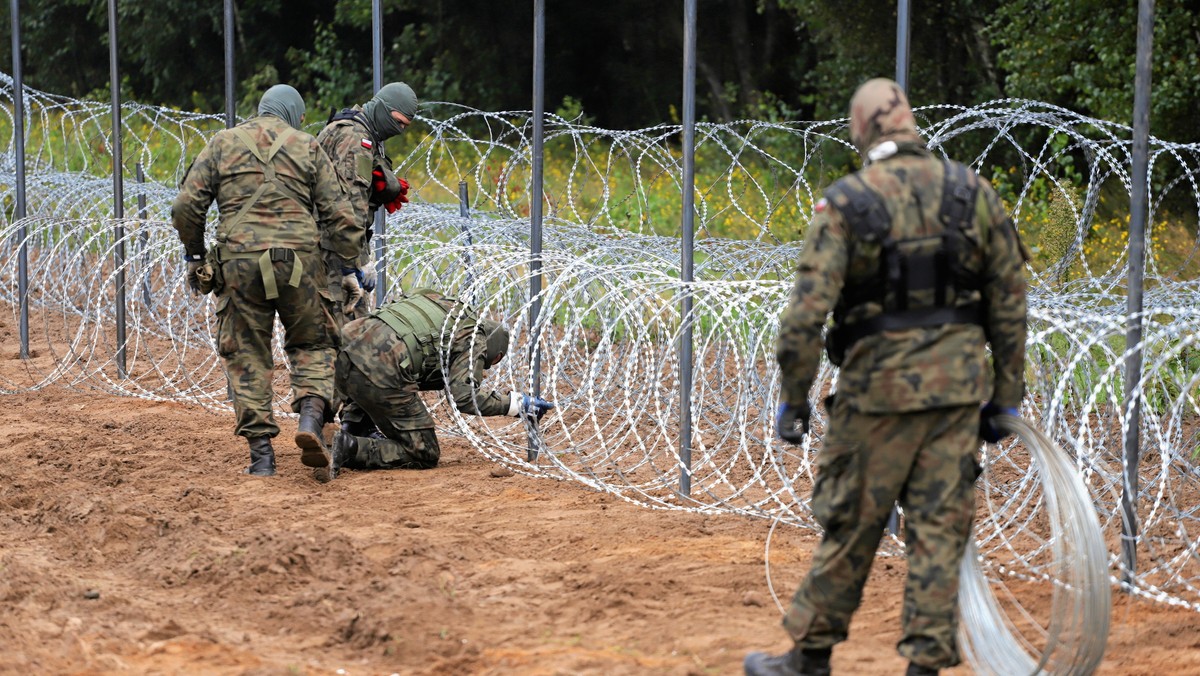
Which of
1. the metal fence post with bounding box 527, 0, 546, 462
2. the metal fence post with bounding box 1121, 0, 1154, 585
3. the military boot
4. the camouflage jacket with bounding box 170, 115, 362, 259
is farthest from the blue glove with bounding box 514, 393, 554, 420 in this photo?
the military boot

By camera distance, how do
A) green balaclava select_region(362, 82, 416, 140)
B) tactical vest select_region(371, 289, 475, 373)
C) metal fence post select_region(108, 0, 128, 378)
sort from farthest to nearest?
metal fence post select_region(108, 0, 128, 378)
green balaclava select_region(362, 82, 416, 140)
tactical vest select_region(371, 289, 475, 373)

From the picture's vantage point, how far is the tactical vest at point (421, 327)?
7.44 metres

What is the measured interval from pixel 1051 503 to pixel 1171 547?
7.60 ft

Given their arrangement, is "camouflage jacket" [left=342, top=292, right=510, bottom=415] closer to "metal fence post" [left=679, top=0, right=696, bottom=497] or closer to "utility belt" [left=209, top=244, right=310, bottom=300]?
"utility belt" [left=209, top=244, right=310, bottom=300]

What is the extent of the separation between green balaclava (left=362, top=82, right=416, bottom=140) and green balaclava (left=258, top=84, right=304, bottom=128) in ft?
1.84

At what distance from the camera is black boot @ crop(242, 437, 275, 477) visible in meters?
7.60

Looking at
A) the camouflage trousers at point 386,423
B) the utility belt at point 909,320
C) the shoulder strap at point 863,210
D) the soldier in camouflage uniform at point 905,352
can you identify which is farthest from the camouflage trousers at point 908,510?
the camouflage trousers at point 386,423

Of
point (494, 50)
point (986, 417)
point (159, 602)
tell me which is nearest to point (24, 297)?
point (159, 602)

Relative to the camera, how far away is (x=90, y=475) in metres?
7.55

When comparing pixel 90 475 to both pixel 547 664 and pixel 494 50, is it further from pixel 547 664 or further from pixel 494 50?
pixel 494 50

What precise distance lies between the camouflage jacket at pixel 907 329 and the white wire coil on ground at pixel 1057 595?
0.87 feet

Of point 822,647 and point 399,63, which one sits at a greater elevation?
point 399,63

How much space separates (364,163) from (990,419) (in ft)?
15.0

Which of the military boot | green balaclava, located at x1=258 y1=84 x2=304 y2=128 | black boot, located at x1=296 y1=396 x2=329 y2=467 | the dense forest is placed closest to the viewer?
the military boot
